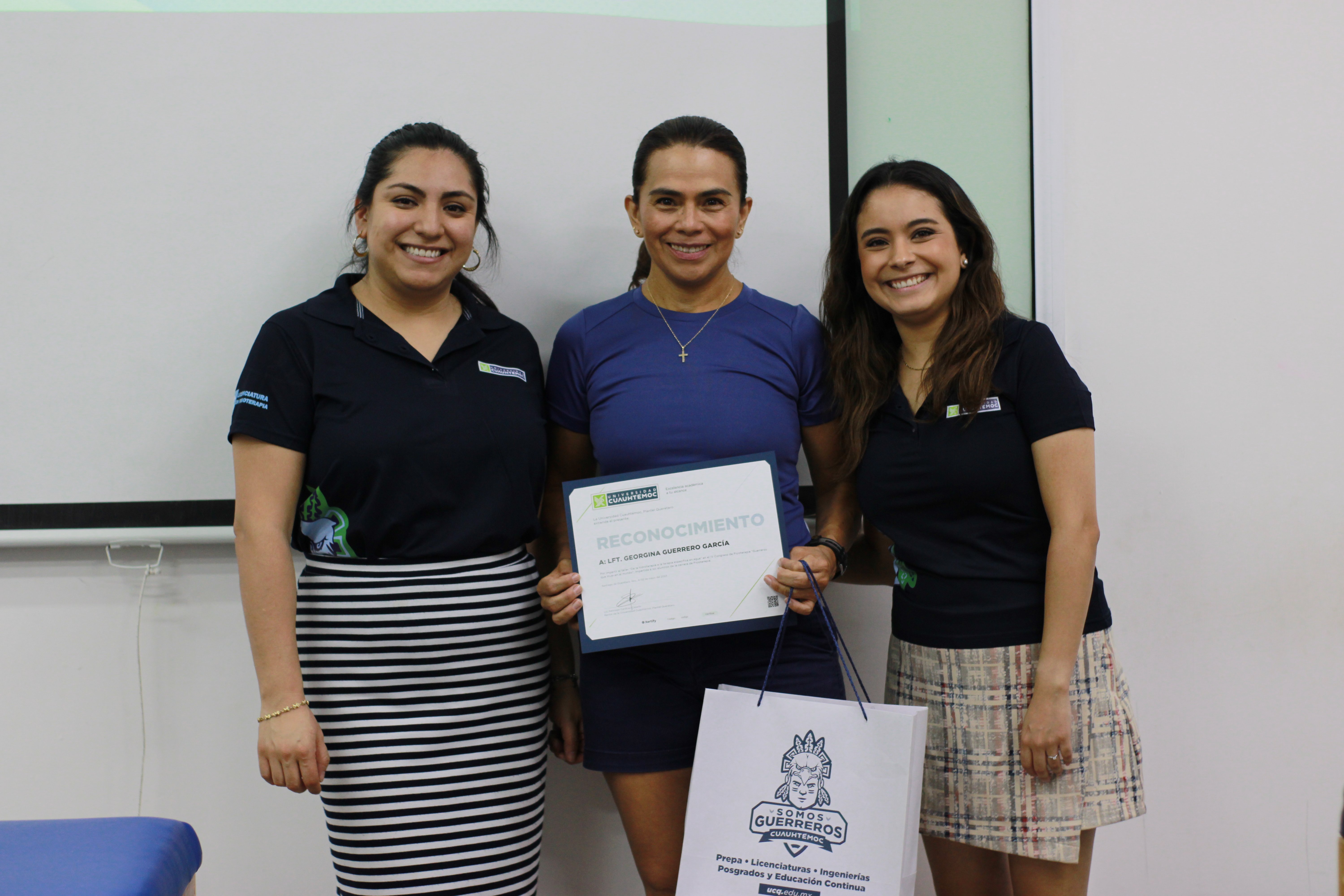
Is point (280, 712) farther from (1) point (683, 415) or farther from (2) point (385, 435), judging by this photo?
(1) point (683, 415)

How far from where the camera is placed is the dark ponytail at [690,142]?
1406mm

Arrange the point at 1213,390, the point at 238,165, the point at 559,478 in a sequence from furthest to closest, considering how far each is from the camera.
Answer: the point at 1213,390
the point at 238,165
the point at 559,478

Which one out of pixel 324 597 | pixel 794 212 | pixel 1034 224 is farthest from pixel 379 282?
pixel 1034 224

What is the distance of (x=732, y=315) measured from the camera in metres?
1.46

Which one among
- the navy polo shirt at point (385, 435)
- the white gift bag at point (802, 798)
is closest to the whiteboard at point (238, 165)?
the navy polo shirt at point (385, 435)

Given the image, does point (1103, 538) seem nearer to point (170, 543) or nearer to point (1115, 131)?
point (1115, 131)

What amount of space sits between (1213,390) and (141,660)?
2.41 m

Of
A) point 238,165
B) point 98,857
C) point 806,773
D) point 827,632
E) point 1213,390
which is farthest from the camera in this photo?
point 1213,390

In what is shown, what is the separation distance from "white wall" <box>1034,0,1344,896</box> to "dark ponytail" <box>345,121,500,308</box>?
124 centimetres

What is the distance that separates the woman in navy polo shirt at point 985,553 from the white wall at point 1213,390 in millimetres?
593

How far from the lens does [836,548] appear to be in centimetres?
144

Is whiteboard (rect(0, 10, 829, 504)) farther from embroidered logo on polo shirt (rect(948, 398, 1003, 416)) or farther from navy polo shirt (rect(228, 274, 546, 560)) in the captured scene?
embroidered logo on polo shirt (rect(948, 398, 1003, 416))

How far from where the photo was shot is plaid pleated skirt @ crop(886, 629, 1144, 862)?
1.26 meters

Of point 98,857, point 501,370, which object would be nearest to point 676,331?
point 501,370
